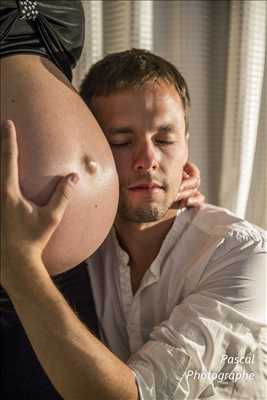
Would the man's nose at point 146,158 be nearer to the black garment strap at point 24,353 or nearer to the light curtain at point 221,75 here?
the black garment strap at point 24,353

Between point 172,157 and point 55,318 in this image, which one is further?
point 172,157

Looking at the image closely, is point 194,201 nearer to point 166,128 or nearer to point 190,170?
point 190,170

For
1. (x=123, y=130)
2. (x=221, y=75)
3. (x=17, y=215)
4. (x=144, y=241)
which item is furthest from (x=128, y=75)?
(x=221, y=75)

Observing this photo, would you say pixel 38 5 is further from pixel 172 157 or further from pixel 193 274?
pixel 193 274

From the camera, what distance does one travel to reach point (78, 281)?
109 cm

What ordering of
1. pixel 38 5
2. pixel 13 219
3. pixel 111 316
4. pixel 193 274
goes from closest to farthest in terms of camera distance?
pixel 13 219, pixel 38 5, pixel 193 274, pixel 111 316

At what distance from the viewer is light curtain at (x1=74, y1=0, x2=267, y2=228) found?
1461 mm

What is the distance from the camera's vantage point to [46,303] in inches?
27.1

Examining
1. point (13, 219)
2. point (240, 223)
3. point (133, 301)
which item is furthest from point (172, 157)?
point (13, 219)

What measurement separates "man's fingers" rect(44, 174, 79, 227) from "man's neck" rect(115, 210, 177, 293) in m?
0.43

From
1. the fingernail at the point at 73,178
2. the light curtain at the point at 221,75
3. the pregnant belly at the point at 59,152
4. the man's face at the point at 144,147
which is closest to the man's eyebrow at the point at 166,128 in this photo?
the man's face at the point at 144,147

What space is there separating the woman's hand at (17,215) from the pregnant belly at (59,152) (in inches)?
0.9

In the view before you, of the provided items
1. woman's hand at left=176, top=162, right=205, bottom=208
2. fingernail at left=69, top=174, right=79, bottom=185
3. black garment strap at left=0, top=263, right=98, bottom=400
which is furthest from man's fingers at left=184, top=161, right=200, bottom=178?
fingernail at left=69, top=174, right=79, bottom=185

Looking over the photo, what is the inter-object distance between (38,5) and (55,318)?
52 cm
